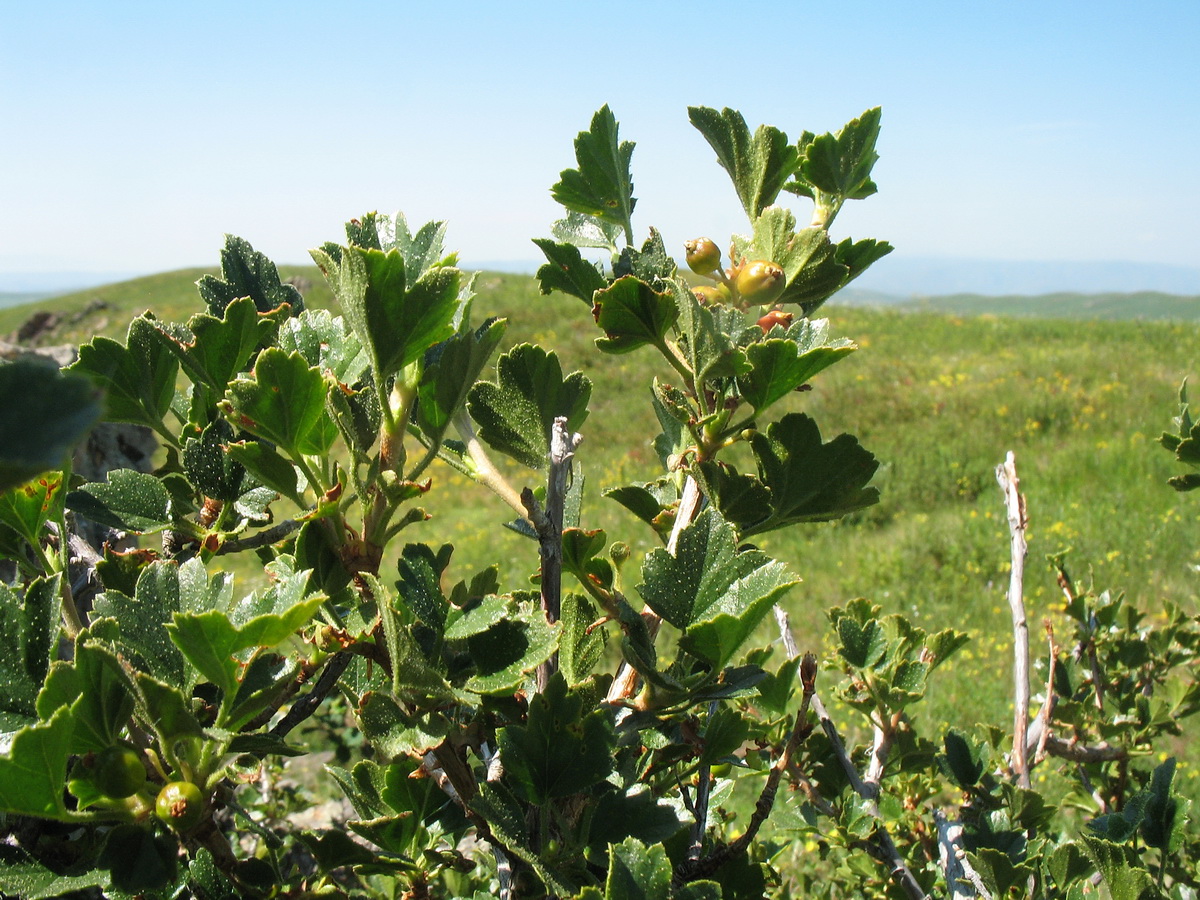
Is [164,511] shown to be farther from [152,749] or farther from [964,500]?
[964,500]

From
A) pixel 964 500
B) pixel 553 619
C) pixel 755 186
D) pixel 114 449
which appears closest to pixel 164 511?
pixel 553 619

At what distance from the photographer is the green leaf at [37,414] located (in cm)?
25

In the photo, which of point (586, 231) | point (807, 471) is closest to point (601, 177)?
point (586, 231)

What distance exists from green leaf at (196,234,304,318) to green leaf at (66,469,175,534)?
21 cm

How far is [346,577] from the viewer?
0.79 m

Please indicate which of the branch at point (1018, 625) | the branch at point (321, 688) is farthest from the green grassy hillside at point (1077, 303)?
the branch at point (321, 688)

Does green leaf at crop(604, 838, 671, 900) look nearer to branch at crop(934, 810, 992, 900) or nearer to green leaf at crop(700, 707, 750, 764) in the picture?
green leaf at crop(700, 707, 750, 764)

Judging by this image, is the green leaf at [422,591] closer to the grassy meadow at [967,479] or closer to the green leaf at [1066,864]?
the green leaf at [1066,864]

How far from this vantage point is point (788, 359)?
74 cm

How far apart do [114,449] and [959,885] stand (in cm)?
510

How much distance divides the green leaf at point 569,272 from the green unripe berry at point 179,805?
0.58m

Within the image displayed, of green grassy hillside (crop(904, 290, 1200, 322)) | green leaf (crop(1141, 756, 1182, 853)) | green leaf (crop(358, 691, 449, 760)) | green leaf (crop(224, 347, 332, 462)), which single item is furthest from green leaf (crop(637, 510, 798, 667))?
green grassy hillside (crop(904, 290, 1200, 322))

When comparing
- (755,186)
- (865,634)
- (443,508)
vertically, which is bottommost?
(443,508)

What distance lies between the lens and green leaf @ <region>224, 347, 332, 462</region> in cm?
68
